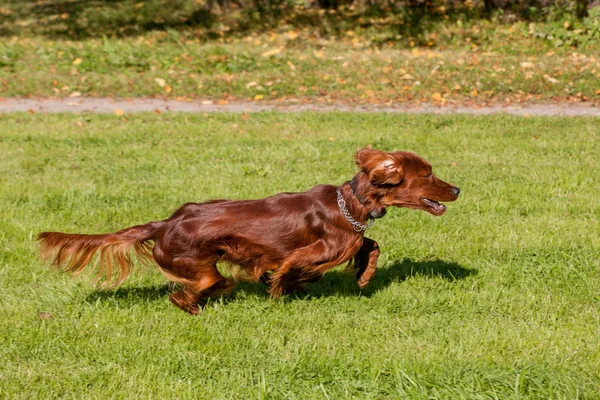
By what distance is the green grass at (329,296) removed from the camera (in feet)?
13.7

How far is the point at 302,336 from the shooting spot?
467 centimetres

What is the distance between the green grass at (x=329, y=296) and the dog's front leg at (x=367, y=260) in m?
0.15

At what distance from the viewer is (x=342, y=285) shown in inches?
221

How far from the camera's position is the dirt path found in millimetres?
11500

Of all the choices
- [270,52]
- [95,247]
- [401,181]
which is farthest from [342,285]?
[270,52]

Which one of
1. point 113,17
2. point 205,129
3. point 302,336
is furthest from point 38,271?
point 113,17

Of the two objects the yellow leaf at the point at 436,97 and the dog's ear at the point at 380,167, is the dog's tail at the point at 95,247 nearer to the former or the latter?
the dog's ear at the point at 380,167

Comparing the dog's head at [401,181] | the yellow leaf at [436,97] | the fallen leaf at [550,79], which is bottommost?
the yellow leaf at [436,97]

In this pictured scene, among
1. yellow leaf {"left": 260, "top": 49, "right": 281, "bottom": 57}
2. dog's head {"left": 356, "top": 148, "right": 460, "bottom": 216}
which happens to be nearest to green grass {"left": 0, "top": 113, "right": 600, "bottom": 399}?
dog's head {"left": 356, "top": 148, "right": 460, "bottom": 216}

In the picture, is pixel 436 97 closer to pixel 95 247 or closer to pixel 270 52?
pixel 270 52

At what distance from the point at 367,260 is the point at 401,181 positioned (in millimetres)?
644

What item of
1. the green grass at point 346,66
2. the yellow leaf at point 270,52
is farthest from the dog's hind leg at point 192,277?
the yellow leaf at point 270,52

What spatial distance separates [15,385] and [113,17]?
18440mm

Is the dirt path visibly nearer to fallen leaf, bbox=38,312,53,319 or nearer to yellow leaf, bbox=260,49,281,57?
yellow leaf, bbox=260,49,281,57
